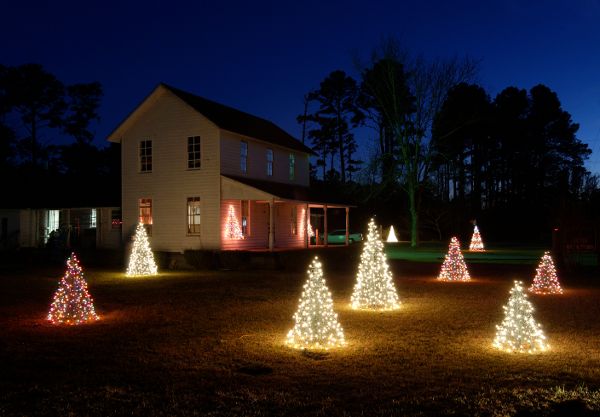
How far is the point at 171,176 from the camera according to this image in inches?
1002

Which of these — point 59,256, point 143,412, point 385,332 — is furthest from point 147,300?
point 59,256

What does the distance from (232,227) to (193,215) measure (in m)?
1.74

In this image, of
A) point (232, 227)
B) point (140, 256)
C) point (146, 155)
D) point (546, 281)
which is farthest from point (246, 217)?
point (546, 281)

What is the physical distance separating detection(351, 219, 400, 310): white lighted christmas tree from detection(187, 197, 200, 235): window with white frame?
13760mm

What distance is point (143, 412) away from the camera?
558 centimetres

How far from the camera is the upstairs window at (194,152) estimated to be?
24938 mm

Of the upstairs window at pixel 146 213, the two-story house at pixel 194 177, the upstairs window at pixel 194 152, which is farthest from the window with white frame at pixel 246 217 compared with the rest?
the upstairs window at pixel 146 213

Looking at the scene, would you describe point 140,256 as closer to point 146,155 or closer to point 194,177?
point 194,177

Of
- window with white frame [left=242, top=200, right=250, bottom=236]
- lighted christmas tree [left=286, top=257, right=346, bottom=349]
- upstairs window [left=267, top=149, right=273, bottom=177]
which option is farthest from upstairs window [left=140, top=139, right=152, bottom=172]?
lighted christmas tree [left=286, top=257, right=346, bottom=349]

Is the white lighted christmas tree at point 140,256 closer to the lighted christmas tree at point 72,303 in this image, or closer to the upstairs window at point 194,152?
the upstairs window at point 194,152

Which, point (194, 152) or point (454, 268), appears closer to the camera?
point (454, 268)

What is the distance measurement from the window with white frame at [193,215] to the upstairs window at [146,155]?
263cm

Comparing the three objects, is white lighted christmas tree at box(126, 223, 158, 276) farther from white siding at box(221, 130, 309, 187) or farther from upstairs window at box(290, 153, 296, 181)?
upstairs window at box(290, 153, 296, 181)

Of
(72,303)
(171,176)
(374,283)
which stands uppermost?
(171,176)
